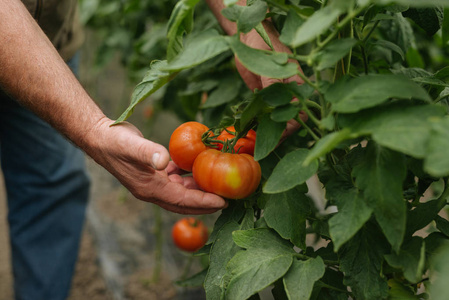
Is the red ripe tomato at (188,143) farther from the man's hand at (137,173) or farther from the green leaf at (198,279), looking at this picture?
the green leaf at (198,279)

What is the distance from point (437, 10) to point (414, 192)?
284mm

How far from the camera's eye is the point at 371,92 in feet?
1.49

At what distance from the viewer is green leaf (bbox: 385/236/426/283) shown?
50 cm

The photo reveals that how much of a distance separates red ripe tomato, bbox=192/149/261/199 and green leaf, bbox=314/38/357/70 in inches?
9.3

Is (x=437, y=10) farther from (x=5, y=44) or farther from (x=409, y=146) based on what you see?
(x=5, y=44)

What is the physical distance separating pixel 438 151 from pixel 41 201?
139cm

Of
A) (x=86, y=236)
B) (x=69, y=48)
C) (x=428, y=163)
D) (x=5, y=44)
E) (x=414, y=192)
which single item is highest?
(x=5, y=44)

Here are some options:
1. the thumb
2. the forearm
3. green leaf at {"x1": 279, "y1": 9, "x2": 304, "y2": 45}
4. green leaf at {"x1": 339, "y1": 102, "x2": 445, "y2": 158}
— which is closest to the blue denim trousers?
the forearm

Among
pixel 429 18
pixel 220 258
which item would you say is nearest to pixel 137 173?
pixel 220 258

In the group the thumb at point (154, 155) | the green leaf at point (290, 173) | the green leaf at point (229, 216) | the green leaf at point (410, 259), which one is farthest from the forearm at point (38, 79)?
the green leaf at point (410, 259)

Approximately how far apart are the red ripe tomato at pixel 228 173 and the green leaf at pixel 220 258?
0.05 meters

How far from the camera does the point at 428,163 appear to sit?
372mm

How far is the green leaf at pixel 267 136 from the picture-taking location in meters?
0.57

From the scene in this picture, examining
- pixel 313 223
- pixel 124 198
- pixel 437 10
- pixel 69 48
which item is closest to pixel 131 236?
pixel 124 198
